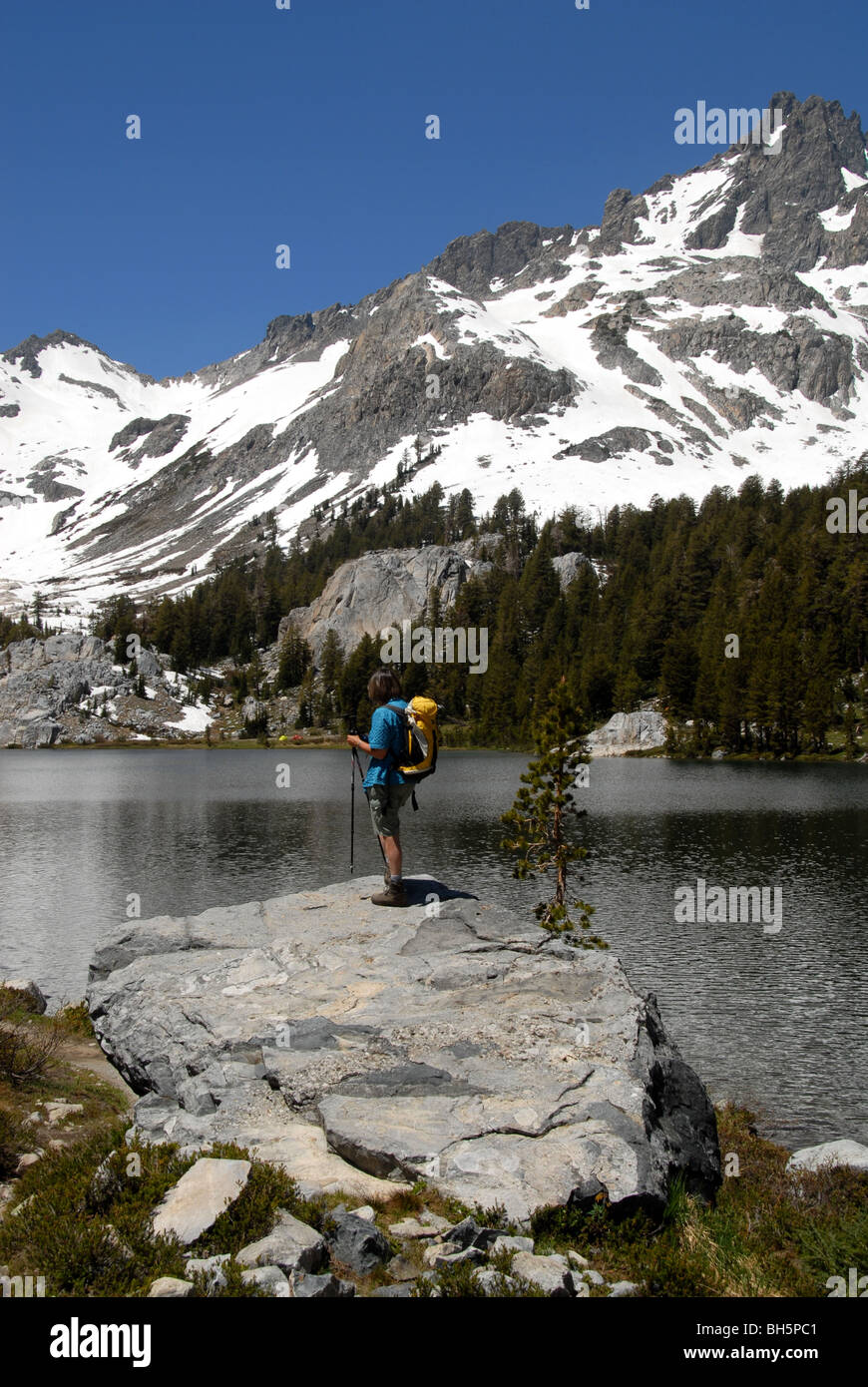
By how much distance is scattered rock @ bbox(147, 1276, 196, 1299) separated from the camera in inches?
239

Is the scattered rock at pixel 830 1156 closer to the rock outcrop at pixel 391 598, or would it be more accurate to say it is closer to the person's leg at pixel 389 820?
the person's leg at pixel 389 820

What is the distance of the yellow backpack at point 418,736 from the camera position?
13961 mm

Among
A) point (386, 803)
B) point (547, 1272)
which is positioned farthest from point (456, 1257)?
point (386, 803)

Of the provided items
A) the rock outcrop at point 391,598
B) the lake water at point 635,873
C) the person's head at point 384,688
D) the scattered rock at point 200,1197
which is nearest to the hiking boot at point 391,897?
the person's head at point 384,688

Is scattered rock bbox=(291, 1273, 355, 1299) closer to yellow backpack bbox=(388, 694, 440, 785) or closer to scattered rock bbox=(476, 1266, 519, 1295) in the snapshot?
scattered rock bbox=(476, 1266, 519, 1295)

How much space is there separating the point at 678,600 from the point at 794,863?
117m

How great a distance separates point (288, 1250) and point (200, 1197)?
0.98 meters

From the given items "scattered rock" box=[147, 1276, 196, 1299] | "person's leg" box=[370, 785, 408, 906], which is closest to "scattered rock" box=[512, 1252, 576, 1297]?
"scattered rock" box=[147, 1276, 196, 1299]

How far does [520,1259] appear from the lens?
6.84 m

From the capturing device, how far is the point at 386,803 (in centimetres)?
1421

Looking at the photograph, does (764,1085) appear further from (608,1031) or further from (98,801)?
(98,801)

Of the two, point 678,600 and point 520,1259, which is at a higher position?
point 678,600

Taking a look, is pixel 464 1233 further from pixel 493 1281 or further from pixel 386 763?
pixel 386 763

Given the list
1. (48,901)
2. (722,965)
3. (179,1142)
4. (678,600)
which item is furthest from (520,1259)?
(678,600)
